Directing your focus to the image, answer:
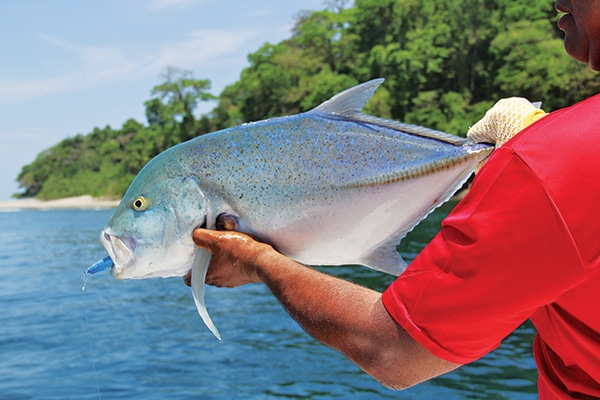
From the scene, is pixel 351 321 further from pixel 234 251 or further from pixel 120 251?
pixel 120 251

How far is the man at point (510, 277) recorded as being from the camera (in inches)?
40.1

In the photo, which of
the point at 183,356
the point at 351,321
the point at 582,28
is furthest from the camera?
the point at 183,356

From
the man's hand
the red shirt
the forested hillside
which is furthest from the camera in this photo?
Answer: the forested hillside

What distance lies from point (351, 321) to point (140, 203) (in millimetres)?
843

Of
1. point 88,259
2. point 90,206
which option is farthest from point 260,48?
point 88,259

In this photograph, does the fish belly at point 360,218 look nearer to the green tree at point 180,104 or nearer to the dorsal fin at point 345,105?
the dorsal fin at point 345,105

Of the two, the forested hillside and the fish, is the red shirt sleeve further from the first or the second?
the forested hillside

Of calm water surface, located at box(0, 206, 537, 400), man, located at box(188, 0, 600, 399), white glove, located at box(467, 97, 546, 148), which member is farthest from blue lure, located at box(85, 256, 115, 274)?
calm water surface, located at box(0, 206, 537, 400)

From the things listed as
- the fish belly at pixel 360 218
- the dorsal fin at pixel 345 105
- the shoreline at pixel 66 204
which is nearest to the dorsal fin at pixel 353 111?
the dorsal fin at pixel 345 105

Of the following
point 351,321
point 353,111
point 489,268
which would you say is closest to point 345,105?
point 353,111

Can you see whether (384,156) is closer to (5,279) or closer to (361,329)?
(361,329)

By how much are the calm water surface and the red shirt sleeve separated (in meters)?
3.82

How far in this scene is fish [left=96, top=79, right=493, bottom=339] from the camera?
1814 mm

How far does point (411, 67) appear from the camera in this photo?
45875 millimetres
